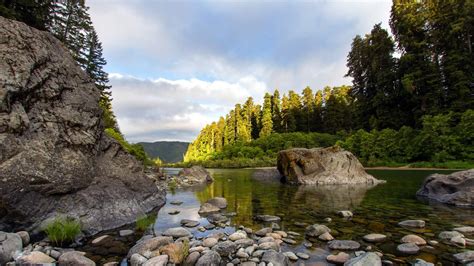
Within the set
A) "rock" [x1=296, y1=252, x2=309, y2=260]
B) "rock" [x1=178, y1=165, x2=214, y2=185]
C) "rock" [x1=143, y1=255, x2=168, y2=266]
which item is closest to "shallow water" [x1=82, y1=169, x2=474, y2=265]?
"rock" [x1=296, y1=252, x2=309, y2=260]

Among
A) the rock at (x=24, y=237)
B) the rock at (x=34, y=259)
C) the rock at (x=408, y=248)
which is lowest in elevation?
the rock at (x=408, y=248)

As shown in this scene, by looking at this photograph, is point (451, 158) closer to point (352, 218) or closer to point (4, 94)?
point (352, 218)

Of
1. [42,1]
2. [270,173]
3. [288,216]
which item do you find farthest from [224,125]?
[288,216]

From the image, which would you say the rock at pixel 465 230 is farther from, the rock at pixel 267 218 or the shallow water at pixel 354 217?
the rock at pixel 267 218

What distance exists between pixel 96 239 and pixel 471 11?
51.6 metres

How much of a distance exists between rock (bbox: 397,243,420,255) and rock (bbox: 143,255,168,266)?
15.6 ft

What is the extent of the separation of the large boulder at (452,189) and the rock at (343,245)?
27.3 ft

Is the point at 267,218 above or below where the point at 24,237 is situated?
below

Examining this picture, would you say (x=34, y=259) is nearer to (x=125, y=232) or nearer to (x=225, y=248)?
(x=125, y=232)

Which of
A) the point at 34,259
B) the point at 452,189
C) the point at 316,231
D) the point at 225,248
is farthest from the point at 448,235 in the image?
the point at 34,259

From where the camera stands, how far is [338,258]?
5.35m

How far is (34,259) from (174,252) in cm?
238

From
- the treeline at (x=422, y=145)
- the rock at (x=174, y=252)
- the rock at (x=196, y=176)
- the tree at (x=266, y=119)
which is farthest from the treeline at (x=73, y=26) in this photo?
the tree at (x=266, y=119)

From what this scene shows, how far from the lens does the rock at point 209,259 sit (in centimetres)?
496
